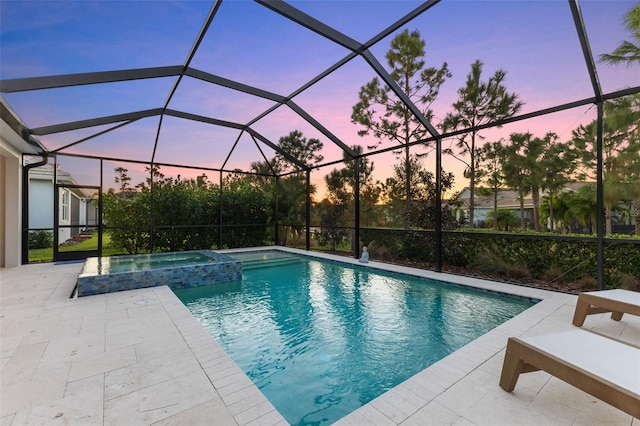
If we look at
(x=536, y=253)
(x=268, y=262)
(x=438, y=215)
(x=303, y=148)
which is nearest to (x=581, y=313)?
(x=536, y=253)

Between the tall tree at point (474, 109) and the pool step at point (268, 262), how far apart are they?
556cm

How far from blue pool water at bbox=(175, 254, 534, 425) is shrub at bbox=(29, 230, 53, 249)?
19.7ft

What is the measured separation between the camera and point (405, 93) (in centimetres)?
907

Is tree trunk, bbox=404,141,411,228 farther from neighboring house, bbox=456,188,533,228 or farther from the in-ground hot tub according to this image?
the in-ground hot tub

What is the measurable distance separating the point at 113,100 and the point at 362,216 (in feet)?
28.3

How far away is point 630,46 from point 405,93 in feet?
16.5

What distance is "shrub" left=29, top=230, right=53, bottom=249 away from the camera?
26.9 feet

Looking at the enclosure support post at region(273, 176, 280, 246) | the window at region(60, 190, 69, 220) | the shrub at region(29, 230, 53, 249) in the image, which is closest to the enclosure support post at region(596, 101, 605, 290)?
the enclosure support post at region(273, 176, 280, 246)

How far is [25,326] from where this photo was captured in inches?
138

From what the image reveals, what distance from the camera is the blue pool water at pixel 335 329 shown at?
273 centimetres

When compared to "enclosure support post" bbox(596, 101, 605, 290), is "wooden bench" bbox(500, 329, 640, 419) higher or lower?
lower

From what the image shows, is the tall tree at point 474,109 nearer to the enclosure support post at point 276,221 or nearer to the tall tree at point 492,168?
the tall tree at point 492,168

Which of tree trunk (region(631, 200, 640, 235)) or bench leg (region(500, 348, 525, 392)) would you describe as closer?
bench leg (region(500, 348, 525, 392))

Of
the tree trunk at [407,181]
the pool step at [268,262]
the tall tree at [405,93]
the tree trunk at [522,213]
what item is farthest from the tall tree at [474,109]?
the pool step at [268,262]
